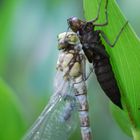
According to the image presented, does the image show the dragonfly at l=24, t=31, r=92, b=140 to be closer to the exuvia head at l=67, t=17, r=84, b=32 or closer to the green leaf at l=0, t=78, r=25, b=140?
the exuvia head at l=67, t=17, r=84, b=32

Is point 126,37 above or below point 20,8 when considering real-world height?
below

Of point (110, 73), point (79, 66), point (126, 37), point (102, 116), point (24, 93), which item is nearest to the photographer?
point (126, 37)

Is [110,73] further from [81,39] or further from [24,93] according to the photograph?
[24,93]

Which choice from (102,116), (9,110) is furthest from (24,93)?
(9,110)

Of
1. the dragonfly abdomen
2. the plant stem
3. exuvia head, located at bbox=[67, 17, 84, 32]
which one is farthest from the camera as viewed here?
exuvia head, located at bbox=[67, 17, 84, 32]

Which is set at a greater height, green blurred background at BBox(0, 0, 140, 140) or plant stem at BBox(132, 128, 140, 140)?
green blurred background at BBox(0, 0, 140, 140)

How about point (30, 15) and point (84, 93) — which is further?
point (30, 15)

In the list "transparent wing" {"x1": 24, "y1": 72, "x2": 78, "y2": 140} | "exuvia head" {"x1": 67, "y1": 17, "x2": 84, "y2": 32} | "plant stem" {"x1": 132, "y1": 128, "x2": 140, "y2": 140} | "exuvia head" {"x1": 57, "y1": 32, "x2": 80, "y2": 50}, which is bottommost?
"plant stem" {"x1": 132, "y1": 128, "x2": 140, "y2": 140}

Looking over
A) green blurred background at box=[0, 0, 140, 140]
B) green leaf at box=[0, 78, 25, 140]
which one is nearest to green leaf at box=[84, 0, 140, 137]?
green leaf at box=[0, 78, 25, 140]

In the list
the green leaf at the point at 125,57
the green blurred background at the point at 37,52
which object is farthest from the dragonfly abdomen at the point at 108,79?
the green blurred background at the point at 37,52
